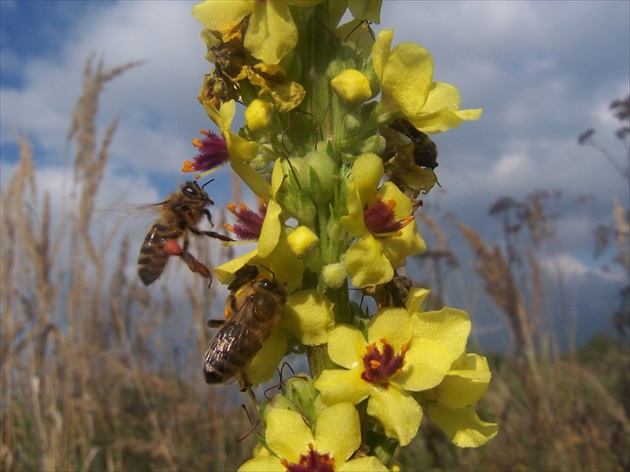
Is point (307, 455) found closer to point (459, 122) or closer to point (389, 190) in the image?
point (389, 190)

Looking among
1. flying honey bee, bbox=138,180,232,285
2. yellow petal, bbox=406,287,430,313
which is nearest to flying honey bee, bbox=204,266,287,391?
yellow petal, bbox=406,287,430,313

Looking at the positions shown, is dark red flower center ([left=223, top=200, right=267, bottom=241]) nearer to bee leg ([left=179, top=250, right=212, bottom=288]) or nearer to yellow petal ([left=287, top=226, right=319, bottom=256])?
yellow petal ([left=287, top=226, right=319, bottom=256])

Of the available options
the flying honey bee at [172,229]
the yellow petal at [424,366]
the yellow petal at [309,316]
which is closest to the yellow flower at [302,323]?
the yellow petal at [309,316]

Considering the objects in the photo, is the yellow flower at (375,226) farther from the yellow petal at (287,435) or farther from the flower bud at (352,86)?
the yellow petal at (287,435)

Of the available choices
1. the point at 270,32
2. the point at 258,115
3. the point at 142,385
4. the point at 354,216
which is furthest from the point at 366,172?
the point at 142,385

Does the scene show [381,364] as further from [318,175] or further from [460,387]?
[318,175]
